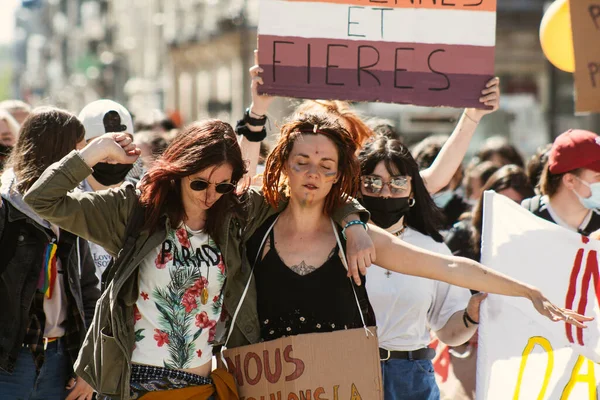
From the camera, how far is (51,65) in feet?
234

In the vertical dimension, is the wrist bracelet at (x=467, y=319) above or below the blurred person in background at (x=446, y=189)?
below

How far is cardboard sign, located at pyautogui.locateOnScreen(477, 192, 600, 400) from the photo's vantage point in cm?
413

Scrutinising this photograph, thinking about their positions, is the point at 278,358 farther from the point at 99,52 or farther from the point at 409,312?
the point at 99,52

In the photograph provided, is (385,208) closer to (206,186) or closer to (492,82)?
(492,82)

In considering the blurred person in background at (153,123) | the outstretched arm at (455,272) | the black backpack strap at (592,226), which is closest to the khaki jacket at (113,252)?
the outstretched arm at (455,272)

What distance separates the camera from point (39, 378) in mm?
4098

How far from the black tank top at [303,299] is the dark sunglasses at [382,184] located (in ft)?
2.41

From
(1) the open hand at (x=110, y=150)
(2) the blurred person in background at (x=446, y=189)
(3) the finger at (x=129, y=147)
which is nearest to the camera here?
(1) the open hand at (x=110, y=150)

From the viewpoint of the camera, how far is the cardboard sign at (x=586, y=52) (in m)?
5.05

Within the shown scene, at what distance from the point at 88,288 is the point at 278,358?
3.95 ft

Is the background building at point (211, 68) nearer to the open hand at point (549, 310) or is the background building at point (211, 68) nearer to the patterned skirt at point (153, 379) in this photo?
the open hand at point (549, 310)

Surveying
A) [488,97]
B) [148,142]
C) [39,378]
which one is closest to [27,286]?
[39,378]

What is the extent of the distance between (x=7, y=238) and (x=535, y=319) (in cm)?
216

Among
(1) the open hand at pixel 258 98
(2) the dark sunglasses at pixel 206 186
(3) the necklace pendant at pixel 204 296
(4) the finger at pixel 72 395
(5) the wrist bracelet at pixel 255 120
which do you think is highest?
(1) the open hand at pixel 258 98
